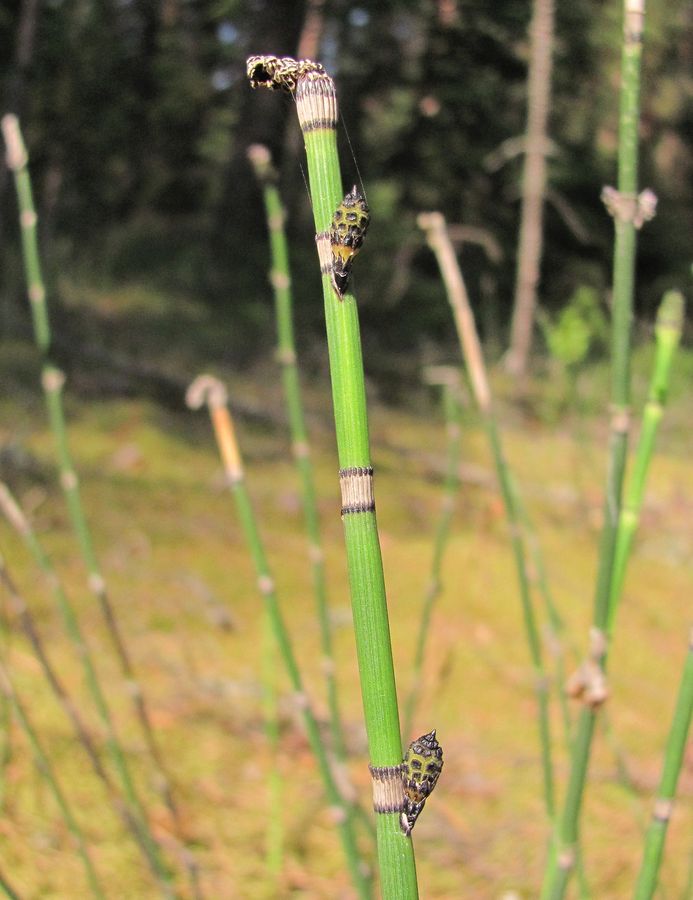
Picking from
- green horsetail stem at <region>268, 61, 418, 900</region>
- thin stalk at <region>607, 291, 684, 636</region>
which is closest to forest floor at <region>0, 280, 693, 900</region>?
thin stalk at <region>607, 291, 684, 636</region>

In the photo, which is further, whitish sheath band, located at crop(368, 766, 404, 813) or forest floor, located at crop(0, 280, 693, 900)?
forest floor, located at crop(0, 280, 693, 900)

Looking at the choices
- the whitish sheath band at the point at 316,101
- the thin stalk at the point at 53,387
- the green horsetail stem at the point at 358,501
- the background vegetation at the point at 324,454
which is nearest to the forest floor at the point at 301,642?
the background vegetation at the point at 324,454

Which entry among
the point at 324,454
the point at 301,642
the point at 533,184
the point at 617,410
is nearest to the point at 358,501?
the point at 617,410

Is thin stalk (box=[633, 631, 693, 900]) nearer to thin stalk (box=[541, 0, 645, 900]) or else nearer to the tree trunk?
thin stalk (box=[541, 0, 645, 900])

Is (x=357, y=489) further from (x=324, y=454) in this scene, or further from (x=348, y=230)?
(x=324, y=454)

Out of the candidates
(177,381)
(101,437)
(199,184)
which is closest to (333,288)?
(101,437)

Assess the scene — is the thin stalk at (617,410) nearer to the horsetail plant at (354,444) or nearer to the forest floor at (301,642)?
the horsetail plant at (354,444)
